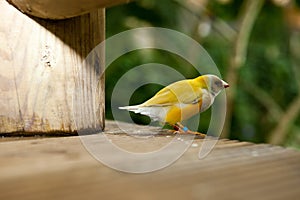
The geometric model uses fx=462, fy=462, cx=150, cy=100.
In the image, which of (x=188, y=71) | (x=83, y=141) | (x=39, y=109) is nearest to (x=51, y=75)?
(x=39, y=109)

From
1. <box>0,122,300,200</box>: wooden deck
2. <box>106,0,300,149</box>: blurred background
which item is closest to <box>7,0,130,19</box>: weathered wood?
<box>0,122,300,200</box>: wooden deck

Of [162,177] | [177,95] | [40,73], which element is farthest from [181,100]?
[162,177]

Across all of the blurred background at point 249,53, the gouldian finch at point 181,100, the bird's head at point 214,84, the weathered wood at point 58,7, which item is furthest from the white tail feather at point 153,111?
the blurred background at point 249,53

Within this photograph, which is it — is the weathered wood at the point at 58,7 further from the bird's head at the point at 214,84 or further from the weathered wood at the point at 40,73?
the bird's head at the point at 214,84

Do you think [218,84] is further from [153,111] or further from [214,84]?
[153,111]

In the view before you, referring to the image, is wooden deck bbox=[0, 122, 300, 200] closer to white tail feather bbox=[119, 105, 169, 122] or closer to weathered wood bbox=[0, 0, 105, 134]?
weathered wood bbox=[0, 0, 105, 134]

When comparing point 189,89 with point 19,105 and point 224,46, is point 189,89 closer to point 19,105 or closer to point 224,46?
point 19,105
